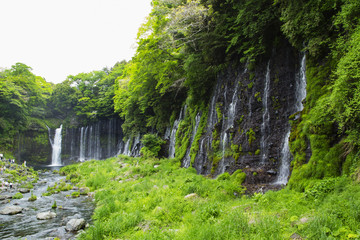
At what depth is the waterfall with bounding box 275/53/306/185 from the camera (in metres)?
7.67

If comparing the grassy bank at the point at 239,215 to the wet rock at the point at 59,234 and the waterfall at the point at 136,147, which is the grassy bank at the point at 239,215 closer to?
the wet rock at the point at 59,234

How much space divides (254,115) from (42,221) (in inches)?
386

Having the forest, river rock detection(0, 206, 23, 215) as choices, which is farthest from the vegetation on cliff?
river rock detection(0, 206, 23, 215)

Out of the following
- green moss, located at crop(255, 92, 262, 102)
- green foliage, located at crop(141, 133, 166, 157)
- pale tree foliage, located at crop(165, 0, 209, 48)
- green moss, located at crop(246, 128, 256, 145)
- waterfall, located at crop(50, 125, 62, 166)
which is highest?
pale tree foliage, located at crop(165, 0, 209, 48)

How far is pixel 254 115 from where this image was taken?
9922mm

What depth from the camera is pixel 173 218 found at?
226 inches

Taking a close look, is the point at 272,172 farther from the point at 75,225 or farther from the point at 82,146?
the point at 82,146

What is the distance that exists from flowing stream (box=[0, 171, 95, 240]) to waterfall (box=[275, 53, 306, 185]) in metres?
7.37

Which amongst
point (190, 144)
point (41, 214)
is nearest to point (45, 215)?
point (41, 214)

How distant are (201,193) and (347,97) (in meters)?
5.06

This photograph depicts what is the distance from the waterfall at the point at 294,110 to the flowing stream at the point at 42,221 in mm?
7367

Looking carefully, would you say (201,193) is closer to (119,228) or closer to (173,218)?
(173,218)

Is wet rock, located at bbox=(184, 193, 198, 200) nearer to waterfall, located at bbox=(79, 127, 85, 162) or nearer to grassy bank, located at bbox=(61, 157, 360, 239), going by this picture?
grassy bank, located at bbox=(61, 157, 360, 239)

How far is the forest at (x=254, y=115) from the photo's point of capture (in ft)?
14.5
